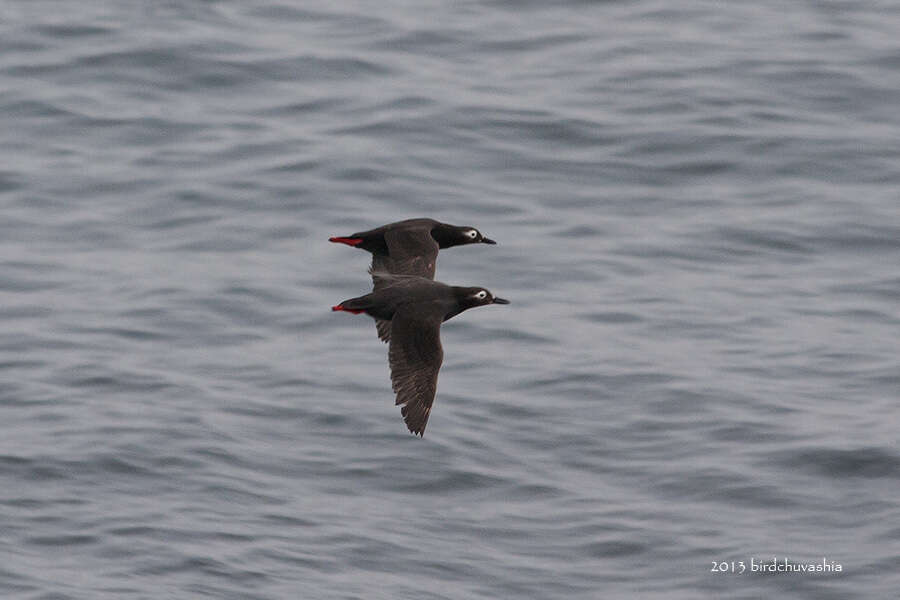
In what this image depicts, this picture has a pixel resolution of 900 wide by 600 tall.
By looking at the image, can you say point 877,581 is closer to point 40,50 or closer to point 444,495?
point 444,495

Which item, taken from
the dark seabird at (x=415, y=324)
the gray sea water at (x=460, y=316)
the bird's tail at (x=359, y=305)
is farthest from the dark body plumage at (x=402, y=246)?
the gray sea water at (x=460, y=316)

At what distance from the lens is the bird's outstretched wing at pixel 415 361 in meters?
11.6

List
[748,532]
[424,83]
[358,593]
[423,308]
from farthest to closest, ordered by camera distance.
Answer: [424,83], [748,532], [358,593], [423,308]

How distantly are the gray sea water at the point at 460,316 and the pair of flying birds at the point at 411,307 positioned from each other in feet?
9.43

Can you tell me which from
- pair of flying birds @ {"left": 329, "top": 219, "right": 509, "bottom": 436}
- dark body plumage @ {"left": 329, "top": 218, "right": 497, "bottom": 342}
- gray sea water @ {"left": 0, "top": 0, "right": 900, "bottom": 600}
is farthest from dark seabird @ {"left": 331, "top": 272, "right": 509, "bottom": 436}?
gray sea water @ {"left": 0, "top": 0, "right": 900, "bottom": 600}

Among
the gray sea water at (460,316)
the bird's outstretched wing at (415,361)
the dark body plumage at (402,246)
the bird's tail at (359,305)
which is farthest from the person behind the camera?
the gray sea water at (460,316)

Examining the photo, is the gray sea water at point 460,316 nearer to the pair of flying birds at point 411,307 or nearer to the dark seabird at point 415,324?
the pair of flying birds at point 411,307

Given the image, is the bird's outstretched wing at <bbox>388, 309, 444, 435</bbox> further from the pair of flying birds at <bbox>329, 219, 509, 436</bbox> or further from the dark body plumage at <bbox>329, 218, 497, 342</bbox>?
the dark body plumage at <bbox>329, 218, 497, 342</bbox>

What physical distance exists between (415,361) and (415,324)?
0.27 m

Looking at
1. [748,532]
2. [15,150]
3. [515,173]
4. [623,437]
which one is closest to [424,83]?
[515,173]

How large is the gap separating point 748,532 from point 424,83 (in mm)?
9684

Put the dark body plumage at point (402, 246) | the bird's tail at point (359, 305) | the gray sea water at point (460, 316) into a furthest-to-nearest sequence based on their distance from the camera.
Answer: the gray sea water at point (460, 316)
the dark body plumage at point (402, 246)
the bird's tail at point (359, 305)

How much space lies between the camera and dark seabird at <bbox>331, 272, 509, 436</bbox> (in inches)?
458

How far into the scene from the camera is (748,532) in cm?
1577
